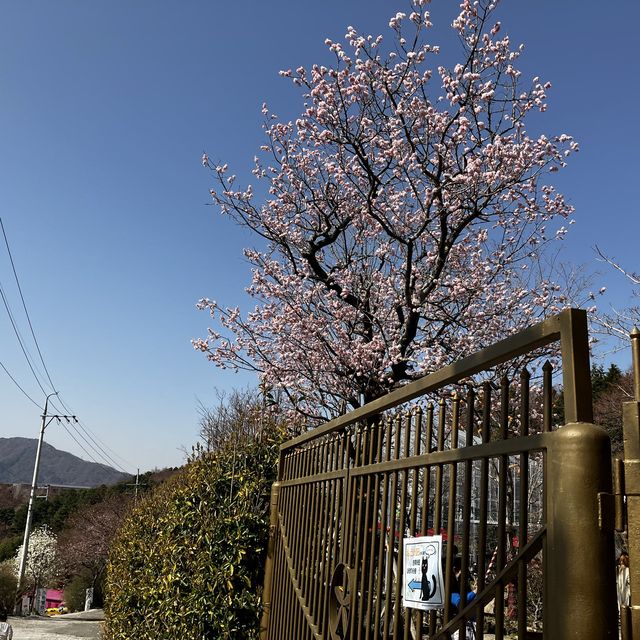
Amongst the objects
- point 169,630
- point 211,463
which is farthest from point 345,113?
point 169,630

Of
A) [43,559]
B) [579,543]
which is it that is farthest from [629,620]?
[43,559]

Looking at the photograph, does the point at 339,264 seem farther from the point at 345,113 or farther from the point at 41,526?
the point at 41,526

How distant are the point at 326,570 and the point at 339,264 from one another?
22.2 ft

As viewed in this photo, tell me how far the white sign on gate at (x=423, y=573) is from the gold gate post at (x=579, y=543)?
582 millimetres

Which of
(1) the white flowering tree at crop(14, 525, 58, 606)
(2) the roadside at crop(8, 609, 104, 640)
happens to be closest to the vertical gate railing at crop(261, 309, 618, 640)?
(2) the roadside at crop(8, 609, 104, 640)

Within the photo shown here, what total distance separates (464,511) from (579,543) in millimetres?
493

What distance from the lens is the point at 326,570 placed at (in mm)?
3246

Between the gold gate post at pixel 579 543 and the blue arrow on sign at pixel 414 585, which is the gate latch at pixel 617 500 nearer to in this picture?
the gold gate post at pixel 579 543

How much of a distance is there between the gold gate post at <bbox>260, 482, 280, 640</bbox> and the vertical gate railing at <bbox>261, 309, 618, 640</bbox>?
36 cm

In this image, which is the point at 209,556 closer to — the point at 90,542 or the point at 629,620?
the point at 629,620

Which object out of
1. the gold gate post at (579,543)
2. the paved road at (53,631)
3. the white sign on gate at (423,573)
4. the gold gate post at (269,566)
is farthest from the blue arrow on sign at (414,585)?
the paved road at (53,631)

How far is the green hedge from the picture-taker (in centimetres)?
461

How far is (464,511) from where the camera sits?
1.91 m

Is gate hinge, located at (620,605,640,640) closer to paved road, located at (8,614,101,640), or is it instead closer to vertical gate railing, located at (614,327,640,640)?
vertical gate railing, located at (614,327,640,640)
